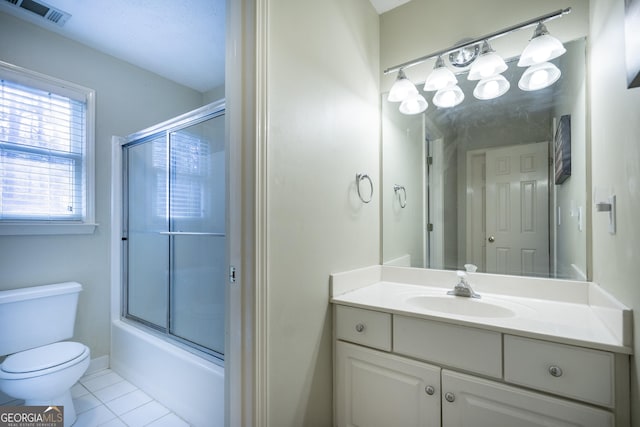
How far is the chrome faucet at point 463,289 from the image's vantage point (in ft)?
4.67

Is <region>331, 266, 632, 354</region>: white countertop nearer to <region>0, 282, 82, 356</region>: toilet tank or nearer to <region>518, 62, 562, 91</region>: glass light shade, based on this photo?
<region>518, 62, 562, 91</region>: glass light shade

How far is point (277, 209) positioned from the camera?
1106 mm

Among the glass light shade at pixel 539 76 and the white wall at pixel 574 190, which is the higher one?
the glass light shade at pixel 539 76

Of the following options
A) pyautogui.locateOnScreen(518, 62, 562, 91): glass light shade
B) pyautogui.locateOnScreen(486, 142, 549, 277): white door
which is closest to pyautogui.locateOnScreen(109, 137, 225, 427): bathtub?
pyautogui.locateOnScreen(486, 142, 549, 277): white door

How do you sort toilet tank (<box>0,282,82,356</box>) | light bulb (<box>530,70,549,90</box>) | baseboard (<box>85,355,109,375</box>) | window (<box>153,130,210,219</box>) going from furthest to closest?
baseboard (<box>85,355,109,375</box>)
window (<box>153,130,210,219</box>)
toilet tank (<box>0,282,82,356</box>)
light bulb (<box>530,70,549,90</box>)

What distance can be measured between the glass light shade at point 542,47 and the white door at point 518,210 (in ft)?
1.27

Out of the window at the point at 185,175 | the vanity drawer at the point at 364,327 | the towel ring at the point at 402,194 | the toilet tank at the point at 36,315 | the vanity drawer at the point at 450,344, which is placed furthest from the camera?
the window at the point at 185,175

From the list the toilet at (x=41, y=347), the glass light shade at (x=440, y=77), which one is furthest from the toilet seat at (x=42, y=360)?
the glass light shade at (x=440, y=77)

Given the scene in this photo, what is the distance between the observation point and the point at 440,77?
5.07ft

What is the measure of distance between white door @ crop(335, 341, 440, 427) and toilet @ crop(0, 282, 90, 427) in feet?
4.94

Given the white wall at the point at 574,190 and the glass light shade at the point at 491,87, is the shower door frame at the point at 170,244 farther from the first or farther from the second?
the white wall at the point at 574,190

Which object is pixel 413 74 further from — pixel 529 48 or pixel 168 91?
pixel 168 91

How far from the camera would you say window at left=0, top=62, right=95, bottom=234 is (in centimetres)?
182

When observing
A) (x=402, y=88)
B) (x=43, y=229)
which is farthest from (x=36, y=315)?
(x=402, y=88)
